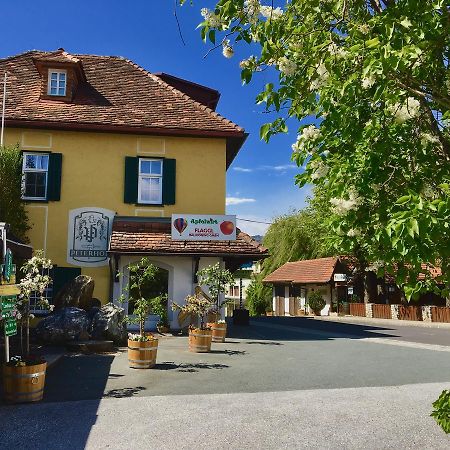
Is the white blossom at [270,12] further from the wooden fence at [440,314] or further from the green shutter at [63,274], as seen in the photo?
the wooden fence at [440,314]

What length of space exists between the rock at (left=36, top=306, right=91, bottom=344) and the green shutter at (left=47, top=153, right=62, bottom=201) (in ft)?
16.4

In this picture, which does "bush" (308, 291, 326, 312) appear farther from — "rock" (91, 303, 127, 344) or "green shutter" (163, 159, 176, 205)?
"rock" (91, 303, 127, 344)

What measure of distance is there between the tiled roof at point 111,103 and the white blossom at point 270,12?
42.9 ft

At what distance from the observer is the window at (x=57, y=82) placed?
1725cm

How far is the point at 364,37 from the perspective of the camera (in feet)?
10.5

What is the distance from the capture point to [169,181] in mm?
16406

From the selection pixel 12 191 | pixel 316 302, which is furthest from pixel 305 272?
pixel 12 191

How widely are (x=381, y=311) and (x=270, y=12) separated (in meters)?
30.3

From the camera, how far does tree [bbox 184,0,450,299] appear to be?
2.87m

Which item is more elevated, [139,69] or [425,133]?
[139,69]

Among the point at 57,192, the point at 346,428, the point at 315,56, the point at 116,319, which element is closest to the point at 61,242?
the point at 57,192

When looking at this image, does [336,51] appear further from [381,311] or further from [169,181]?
[381,311]

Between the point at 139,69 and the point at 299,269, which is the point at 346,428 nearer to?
the point at 139,69

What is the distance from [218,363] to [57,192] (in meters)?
8.92
